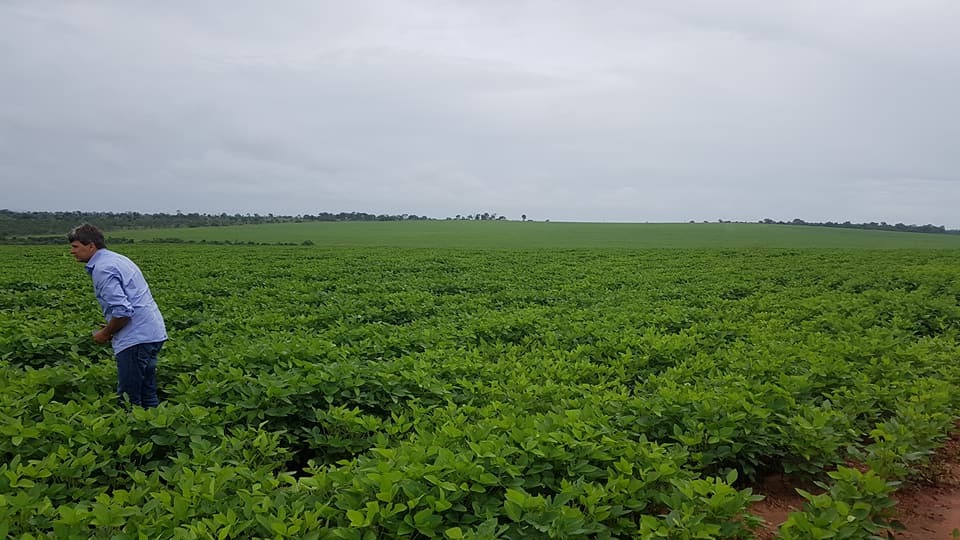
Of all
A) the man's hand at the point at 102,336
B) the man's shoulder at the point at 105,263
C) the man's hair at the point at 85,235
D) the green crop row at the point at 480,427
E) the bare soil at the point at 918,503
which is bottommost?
the bare soil at the point at 918,503

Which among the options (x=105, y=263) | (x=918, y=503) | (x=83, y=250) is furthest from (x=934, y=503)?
(x=83, y=250)

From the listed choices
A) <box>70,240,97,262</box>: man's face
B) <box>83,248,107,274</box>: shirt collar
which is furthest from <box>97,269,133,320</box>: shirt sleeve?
<box>70,240,97,262</box>: man's face

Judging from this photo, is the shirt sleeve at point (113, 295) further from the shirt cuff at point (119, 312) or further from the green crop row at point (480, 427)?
the green crop row at point (480, 427)

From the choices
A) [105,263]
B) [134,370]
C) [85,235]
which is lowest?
[134,370]

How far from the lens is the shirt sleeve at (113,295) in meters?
5.05

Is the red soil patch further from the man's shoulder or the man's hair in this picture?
the man's hair

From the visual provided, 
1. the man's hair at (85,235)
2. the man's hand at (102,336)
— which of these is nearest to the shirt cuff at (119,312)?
the man's hand at (102,336)

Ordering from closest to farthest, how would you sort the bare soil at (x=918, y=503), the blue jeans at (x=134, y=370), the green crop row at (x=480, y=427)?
1. the green crop row at (x=480, y=427)
2. the bare soil at (x=918, y=503)
3. the blue jeans at (x=134, y=370)

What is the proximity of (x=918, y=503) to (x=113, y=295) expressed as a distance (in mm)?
6810

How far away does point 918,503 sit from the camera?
3947 mm

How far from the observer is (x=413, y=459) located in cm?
331

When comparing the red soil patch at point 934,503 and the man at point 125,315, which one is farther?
the man at point 125,315

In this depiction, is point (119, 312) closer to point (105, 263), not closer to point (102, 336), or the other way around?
point (102, 336)

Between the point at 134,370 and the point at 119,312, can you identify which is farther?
the point at 134,370
